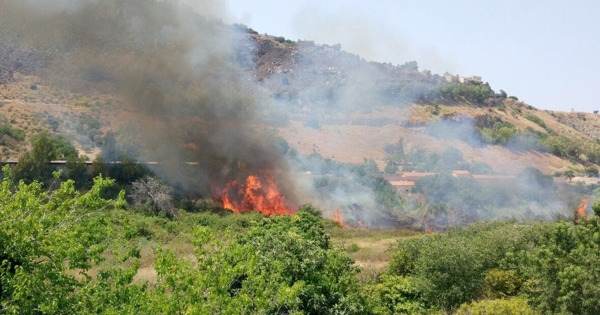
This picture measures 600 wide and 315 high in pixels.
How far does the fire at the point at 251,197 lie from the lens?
53562mm

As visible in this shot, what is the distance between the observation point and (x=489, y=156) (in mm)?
91312

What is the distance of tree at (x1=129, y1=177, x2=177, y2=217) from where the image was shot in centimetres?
4688

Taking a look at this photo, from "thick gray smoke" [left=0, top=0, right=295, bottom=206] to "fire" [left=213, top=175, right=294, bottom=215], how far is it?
117cm

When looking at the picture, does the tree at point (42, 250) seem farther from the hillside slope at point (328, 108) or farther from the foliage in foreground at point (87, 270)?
the hillside slope at point (328, 108)

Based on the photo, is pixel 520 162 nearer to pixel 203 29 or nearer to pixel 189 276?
pixel 203 29

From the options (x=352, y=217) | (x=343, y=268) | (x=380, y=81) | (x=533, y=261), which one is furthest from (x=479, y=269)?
(x=380, y=81)

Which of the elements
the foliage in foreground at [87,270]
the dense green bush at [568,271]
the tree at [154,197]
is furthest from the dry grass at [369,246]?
the tree at [154,197]

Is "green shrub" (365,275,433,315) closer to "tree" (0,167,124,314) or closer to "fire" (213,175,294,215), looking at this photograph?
"tree" (0,167,124,314)

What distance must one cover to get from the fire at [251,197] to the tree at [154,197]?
22.2 feet

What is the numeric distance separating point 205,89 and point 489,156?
54.5 m

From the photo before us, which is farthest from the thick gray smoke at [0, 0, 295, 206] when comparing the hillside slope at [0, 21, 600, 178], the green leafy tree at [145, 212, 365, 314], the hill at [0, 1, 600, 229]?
the green leafy tree at [145, 212, 365, 314]

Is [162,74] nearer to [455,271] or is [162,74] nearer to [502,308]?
[455,271]

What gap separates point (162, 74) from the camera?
244 feet

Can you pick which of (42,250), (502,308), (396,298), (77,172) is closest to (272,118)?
(77,172)
